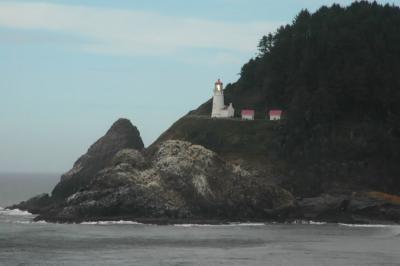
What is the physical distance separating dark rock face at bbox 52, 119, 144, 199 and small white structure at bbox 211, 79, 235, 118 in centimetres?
1264

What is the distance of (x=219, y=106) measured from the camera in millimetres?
126625

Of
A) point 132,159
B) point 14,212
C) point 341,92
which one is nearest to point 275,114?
point 341,92

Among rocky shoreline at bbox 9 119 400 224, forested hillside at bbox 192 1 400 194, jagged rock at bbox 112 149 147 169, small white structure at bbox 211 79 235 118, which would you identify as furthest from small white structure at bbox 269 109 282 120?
jagged rock at bbox 112 149 147 169

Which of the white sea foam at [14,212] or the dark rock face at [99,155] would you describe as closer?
the white sea foam at [14,212]

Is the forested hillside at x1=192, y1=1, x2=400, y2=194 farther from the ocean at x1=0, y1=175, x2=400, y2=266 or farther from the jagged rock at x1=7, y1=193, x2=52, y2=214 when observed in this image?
the jagged rock at x1=7, y1=193, x2=52, y2=214

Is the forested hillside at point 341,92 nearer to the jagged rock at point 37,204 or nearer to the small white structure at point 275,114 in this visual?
the small white structure at point 275,114

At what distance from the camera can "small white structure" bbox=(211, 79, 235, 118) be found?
12519 centimetres

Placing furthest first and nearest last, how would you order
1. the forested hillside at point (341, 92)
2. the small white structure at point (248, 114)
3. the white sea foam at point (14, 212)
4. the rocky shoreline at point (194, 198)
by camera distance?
the small white structure at point (248, 114), the forested hillside at point (341, 92), the white sea foam at point (14, 212), the rocky shoreline at point (194, 198)

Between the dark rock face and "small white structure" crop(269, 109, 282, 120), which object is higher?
"small white structure" crop(269, 109, 282, 120)

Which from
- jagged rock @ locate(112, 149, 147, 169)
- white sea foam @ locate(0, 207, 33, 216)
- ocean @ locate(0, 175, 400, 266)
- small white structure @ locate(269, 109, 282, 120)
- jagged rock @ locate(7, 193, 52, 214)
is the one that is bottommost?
ocean @ locate(0, 175, 400, 266)

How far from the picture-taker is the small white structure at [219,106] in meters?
125

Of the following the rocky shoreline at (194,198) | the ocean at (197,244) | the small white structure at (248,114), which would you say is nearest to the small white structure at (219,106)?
the small white structure at (248,114)

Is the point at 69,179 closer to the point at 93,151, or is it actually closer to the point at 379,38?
the point at 93,151

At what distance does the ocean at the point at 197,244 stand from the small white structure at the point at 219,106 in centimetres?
4019
